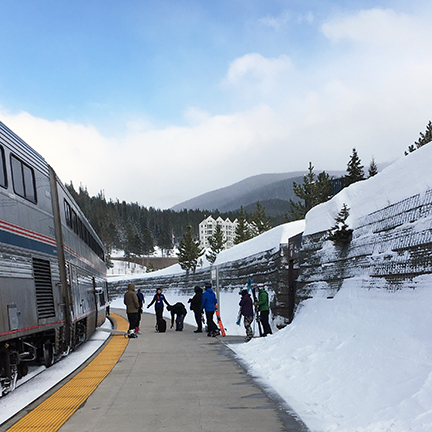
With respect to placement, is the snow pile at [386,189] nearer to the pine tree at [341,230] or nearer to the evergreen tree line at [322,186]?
the pine tree at [341,230]

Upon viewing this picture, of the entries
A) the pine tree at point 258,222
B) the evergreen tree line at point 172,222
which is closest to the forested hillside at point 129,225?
the evergreen tree line at point 172,222

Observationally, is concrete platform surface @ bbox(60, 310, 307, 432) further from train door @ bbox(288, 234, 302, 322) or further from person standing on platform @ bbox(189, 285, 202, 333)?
person standing on platform @ bbox(189, 285, 202, 333)

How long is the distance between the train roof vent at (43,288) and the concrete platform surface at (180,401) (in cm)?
169

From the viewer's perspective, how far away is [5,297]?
6.80 metres

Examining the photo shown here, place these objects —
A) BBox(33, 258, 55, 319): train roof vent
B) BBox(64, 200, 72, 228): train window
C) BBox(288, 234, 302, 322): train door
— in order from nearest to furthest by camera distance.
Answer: BBox(33, 258, 55, 319): train roof vent
BBox(64, 200, 72, 228): train window
BBox(288, 234, 302, 322): train door

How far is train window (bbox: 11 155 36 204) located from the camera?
787cm

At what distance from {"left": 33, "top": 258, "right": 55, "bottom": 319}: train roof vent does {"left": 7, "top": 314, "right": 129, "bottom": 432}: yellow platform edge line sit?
1337 mm

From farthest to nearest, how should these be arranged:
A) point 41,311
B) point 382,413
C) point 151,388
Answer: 1. point 41,311
2. point 151,388
3. point 382,413

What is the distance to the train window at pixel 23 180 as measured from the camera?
7.87 metres

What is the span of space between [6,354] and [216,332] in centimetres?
954

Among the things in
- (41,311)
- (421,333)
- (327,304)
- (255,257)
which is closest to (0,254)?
(41,311)

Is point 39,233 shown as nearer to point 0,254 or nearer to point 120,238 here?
point 0,254

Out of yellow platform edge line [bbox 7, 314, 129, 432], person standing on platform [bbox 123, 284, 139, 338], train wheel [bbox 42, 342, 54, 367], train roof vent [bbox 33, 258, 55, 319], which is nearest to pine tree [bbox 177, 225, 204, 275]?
person standing on platform [bbox 123, 284, 139, 338]

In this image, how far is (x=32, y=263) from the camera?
8188 mm
